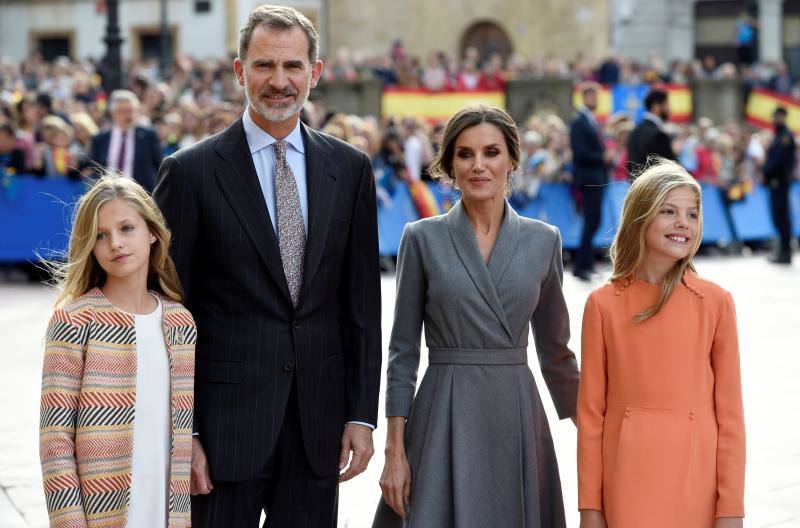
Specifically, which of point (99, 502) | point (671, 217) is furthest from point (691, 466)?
point (99, 502)

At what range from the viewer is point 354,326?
3973 mm

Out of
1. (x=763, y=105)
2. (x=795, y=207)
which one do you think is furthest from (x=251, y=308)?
(x=763, y=105)

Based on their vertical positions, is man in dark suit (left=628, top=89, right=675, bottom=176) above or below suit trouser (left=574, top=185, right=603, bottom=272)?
above

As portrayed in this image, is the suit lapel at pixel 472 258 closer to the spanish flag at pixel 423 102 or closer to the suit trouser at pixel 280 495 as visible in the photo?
the suit trouser at pixel 280 495

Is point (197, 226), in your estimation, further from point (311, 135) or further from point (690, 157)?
point (690, 157)

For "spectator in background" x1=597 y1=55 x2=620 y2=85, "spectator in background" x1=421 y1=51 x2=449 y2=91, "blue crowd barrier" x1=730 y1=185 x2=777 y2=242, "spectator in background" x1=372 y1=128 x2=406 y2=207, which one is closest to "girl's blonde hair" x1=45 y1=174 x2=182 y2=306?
"spectator in background" x1=372 y1=128 x2=406 y2=207

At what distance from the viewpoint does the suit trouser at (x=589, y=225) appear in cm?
1482

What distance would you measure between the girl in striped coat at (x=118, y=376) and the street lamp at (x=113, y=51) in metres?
13.7

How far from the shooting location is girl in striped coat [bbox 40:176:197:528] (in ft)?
11.8

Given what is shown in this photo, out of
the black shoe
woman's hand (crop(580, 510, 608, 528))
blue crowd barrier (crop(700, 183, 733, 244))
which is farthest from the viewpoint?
blue crowd barrier (crop(700, 183, 733, 244))

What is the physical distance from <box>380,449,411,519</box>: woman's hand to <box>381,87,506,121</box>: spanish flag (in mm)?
23235

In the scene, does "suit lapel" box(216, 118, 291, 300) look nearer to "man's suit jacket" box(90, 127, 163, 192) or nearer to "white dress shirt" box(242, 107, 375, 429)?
"white dress shirt" box(242, 107, 375, 429)

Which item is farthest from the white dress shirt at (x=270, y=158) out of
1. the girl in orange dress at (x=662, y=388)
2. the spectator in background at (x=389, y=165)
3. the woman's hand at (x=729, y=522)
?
the spectator in background at (x=389, y=165)

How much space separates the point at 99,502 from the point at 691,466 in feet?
5.35
